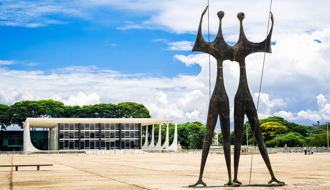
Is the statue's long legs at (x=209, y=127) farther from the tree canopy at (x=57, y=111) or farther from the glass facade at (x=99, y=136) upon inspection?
the tree canopy at (x=57, y=111)

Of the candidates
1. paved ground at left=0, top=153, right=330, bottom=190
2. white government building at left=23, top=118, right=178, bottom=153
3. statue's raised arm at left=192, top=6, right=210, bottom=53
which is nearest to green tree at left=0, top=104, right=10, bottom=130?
white government building at left=23, top=118, right=178, bottom=153

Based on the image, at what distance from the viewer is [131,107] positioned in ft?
293

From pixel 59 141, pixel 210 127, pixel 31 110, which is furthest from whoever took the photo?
pixel 31 110

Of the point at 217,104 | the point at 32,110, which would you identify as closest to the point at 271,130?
the point at 32,110

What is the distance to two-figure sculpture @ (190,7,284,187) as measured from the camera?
35.3 feet

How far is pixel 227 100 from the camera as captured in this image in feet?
35.5

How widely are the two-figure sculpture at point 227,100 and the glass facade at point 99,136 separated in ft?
190

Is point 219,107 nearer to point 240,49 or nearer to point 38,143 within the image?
point 240,49

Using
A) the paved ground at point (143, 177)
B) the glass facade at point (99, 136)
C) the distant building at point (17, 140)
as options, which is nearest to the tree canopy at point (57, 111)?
the distant building at point (17, 140)

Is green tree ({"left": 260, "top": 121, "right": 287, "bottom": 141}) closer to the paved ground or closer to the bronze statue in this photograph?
the paved ground

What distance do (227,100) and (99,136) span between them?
58.8 meters

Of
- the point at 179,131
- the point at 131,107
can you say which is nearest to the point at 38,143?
the point at 131,107

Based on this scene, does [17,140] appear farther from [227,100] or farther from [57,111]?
[227,100]

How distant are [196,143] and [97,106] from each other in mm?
27067
